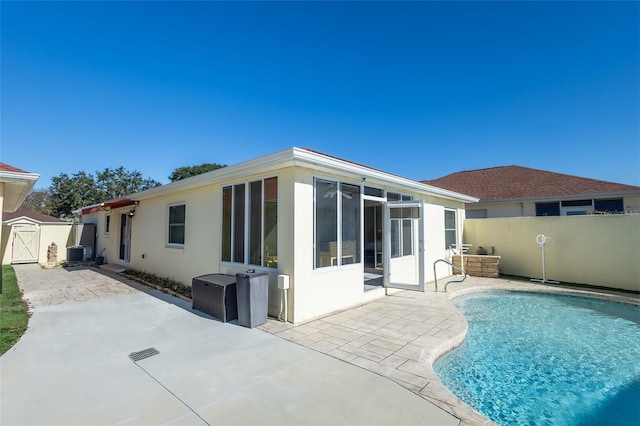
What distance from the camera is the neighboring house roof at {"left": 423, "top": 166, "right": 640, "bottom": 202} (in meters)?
15.1

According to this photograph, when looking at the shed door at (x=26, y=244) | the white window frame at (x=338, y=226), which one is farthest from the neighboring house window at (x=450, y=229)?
the shed door at (x=26, y=244)

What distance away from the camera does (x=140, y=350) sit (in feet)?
14.6

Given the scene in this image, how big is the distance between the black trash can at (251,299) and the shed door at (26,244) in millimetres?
18407

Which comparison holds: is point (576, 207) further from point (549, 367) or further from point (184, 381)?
point (184, 381)

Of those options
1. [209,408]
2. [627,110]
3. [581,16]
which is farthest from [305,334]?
[627,110]

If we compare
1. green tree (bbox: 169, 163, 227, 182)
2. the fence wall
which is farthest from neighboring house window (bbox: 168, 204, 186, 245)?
green tree (bbox: 169, 163, 227, 182)

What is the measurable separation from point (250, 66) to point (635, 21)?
13.3 meters

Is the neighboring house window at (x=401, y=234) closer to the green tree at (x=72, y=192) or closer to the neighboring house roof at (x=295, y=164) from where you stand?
the neighboring house roof at (x=295, y=164)

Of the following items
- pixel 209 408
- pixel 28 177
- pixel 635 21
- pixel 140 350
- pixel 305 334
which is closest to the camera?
pixel 209 408

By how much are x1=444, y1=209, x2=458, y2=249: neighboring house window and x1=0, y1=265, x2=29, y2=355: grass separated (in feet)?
42.2

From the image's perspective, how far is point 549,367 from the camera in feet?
15.0

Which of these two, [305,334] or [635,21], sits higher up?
[635,21]

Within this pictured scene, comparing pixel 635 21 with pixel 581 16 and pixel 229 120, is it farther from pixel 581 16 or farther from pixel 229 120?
pixel 229 120

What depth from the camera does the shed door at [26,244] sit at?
15.8 m
